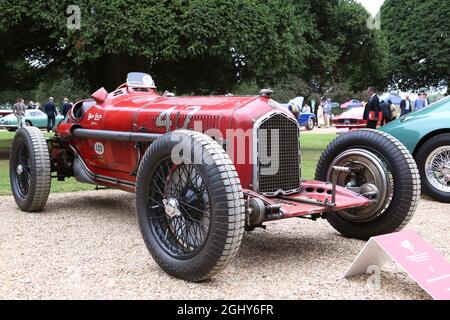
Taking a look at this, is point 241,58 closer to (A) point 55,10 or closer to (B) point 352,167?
(A) point 55,10

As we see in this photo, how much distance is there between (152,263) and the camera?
4316 millimetres

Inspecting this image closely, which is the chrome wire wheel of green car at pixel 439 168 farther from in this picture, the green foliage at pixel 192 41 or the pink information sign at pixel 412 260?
the green foliage at pixel 192 41

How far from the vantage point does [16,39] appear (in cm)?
1445

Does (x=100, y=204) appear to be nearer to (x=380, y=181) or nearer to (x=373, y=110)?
(x=380, y=181)

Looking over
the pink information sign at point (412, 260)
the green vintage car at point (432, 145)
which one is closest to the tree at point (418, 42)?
the green vintage car at point (432, 145)

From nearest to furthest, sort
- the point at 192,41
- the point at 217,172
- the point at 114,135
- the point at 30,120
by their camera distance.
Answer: the point at 217,172 → the point at 114,135 → the point at 192,41 → the point at 30,120

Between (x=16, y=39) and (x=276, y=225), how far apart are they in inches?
451

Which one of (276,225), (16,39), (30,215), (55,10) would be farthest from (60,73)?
(276,225)

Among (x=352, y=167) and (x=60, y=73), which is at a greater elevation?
(x=60, y=73)

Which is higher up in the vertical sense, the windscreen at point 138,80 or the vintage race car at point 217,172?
the windscreen at point 138,80

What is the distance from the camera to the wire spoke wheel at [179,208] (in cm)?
388

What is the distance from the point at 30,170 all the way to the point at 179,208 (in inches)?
130

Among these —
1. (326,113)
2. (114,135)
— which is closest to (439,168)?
(114,135)

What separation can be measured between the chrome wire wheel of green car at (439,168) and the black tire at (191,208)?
4.75 meters
